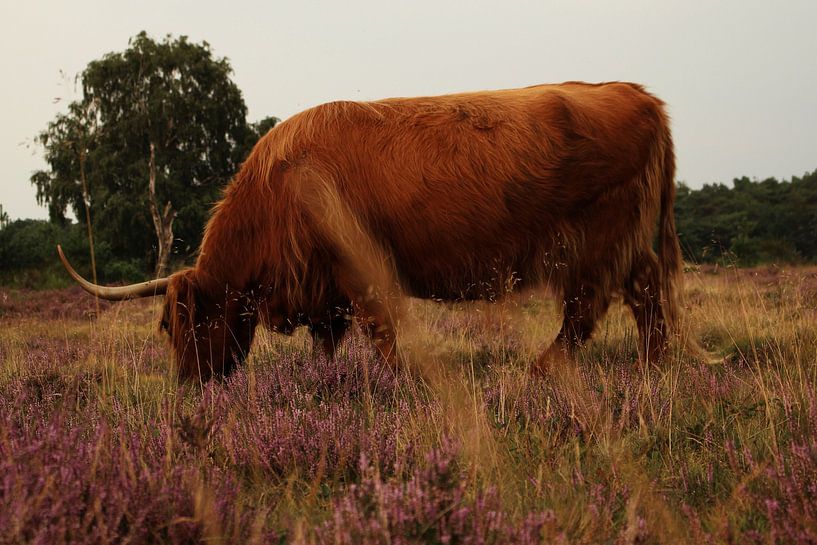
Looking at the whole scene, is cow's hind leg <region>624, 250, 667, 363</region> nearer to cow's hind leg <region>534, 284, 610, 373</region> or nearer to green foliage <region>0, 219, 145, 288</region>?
cow's hind leg <region>534, 284, 610, 373</region>

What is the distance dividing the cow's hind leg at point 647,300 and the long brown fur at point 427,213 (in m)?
0.09

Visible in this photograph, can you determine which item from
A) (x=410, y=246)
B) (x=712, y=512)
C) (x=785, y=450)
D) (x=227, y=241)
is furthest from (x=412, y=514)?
(x=227, y=241)

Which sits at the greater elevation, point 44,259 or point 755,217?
point 44,259

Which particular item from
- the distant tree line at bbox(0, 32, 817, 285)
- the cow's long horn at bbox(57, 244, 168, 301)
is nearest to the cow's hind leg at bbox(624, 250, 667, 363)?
the cow's long horn at bbox(57, 244, 168, 301)

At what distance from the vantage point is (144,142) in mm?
28875

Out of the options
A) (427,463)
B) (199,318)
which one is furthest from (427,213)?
(427,463)

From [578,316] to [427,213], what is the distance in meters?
1.17

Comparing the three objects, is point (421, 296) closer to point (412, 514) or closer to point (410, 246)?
point (410, 246)

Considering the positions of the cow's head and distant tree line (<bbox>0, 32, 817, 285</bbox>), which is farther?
distant tree line (<bbox>0, 32, 817, 285</bbox>)

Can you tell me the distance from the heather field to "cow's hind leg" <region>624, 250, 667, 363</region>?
0.34 meters

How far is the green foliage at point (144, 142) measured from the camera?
28.1 m

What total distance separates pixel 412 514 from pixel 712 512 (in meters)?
0.96

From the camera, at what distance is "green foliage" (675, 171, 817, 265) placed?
70.5 ft

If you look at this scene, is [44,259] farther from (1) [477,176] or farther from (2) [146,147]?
(1) [477,176]
